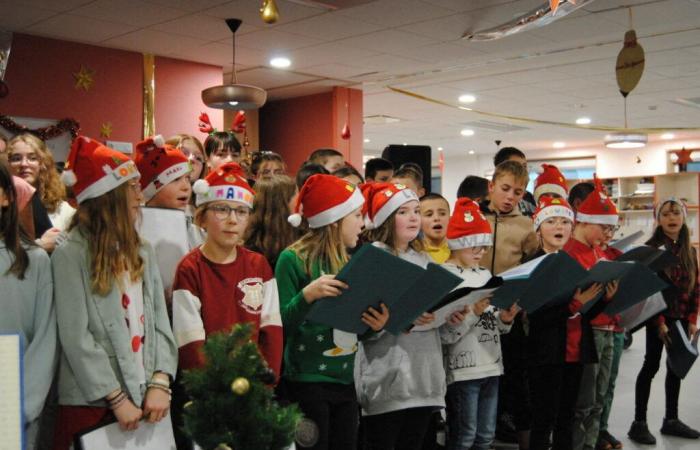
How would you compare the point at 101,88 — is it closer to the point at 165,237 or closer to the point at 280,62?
the point at 280,62

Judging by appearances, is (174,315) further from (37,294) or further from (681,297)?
(681,297)

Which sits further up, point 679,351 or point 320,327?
point 320,327

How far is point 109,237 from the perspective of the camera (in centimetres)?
201

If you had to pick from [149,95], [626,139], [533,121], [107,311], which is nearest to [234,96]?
[149,95]

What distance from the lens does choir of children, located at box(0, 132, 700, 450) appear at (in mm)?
1932

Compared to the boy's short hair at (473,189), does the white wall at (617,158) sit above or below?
above

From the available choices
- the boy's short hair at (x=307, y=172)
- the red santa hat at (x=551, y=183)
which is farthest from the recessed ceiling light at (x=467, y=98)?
the boy's short hair at (x=307, y=172)

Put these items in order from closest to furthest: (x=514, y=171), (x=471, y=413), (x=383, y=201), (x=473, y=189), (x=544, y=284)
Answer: (x=383, y=201) < (x=544, y=284) < (x=471, y=413) < (x=514, y=171) < (x=473, y=189)

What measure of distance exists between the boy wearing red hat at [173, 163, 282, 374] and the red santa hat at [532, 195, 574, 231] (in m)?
1.61

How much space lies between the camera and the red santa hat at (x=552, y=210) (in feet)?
11.1

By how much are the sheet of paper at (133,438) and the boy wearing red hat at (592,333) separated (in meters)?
1.89

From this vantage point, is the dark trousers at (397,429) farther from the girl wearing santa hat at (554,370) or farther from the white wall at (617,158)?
the white wall at (617,158)

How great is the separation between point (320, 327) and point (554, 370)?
133cm

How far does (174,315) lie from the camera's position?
217 centimetres
